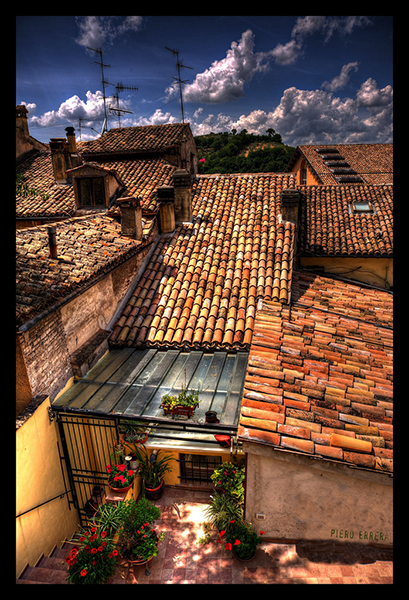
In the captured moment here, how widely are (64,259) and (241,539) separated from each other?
6591 millimetres

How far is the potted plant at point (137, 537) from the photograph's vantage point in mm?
5480

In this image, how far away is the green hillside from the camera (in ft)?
172

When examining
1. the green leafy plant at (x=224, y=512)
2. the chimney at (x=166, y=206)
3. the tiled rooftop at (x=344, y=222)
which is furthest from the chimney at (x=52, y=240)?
the tiled rooftop at (x=344, y=222)

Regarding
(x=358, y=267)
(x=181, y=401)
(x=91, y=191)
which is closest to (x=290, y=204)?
(x=358, y=267)

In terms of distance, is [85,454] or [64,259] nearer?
[85,454]

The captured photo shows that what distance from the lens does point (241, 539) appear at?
18.3ft

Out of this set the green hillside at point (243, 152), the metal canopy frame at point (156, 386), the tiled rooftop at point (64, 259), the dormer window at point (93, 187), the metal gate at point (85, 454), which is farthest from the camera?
the green hillside at point (243, 152)

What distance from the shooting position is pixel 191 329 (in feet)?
30.9

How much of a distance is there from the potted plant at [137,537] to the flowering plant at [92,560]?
0.65 ft

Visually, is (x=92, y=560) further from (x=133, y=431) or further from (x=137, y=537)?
(x=133, y=431)

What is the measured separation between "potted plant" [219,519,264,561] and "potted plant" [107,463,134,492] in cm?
187

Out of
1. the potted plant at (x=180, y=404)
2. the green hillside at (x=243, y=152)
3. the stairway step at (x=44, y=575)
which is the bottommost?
the stairway step at (x=44, y=575)

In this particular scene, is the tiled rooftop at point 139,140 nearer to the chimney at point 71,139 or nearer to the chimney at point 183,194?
the chimney at point 71,139

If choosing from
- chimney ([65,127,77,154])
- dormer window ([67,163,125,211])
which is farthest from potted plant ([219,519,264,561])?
chimney ([65,127,77,154])
